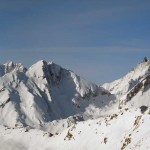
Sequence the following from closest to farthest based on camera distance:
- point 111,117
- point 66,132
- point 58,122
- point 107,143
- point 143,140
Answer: point 143,140 → point 107,143 → point 111,117 → point 66,132 → point 58,122

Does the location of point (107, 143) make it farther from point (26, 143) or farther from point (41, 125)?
point (41, 125)

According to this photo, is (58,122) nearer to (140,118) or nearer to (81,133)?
(81,133)

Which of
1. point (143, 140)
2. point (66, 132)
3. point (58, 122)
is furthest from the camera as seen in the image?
point (58, 122)

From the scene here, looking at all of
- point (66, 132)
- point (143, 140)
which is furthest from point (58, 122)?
point (143, 140)

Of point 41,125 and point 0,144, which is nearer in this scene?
point 0,144

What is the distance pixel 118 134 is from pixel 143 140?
35.0ft

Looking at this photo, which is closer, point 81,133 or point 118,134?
point 118,134

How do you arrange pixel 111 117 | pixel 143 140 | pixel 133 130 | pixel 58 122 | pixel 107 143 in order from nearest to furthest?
pixel 143 140 < pixel 133 130 < pixel 107 143 < pixel 111 117 < pixel 58 122

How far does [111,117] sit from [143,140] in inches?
643

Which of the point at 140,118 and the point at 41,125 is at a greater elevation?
the point at 140,118

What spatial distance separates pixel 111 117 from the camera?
72.4 m

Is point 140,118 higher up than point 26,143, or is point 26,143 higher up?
point 140,118

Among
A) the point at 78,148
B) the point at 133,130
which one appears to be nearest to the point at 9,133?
the point at 78,148

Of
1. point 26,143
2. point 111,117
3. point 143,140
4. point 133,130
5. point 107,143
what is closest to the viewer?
point 143,140
